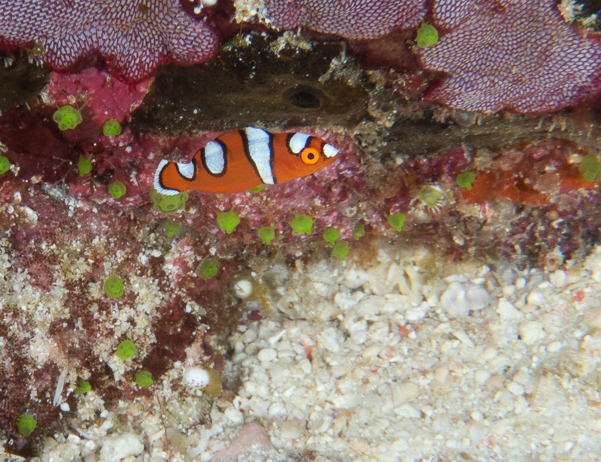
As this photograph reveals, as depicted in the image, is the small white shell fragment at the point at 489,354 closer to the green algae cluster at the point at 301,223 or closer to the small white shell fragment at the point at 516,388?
the small white shell fragment at the point at 516,388

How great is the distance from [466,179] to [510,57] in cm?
115

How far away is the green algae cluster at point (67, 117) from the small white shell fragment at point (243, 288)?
249 centimetres

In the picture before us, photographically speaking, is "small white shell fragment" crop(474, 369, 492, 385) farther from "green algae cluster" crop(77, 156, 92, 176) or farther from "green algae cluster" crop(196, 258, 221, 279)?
"green algae cluster" crop(77, 156, 92, 176)

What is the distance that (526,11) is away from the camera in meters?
2.19

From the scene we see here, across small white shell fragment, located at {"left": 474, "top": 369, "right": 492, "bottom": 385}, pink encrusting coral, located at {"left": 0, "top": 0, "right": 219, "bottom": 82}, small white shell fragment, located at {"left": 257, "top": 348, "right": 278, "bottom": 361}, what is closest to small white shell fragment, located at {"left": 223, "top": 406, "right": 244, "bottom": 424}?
small white shell fragment, located at {"left": 257, "top": 348, "right": 278, "bottom": 361}

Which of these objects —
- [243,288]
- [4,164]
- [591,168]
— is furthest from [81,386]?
[591,168]

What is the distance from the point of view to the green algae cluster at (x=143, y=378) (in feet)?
12.0

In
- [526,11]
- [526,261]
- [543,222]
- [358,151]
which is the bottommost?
[526,261]

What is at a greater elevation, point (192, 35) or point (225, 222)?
point (192, 35)

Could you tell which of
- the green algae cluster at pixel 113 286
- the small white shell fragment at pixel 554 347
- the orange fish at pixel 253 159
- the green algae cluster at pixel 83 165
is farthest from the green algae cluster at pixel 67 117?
the small white shell fragment at pixel 554 347

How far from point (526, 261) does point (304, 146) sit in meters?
3.21

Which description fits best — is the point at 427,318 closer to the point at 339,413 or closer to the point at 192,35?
the point at 339,413

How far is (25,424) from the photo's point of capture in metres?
3.16

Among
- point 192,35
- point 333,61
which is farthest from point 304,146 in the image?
point 192,35
